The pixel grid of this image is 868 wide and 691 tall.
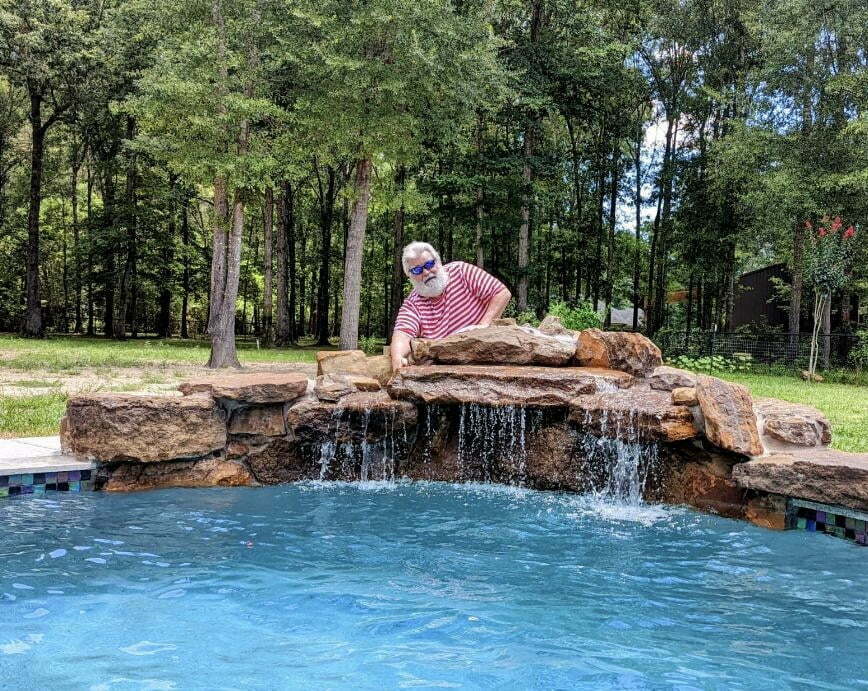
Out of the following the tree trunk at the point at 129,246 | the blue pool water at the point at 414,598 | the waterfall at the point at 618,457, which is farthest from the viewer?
the tree trunk at the point at 129,246

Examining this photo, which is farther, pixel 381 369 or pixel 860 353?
pixel 860 353

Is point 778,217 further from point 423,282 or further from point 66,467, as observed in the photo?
point 66,467

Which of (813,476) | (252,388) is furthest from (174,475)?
(813,476)

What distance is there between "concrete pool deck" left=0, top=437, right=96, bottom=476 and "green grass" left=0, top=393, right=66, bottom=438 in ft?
2.10

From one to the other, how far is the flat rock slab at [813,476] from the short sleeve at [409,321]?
145 inches

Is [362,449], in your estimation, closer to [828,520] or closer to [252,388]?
[252,388]

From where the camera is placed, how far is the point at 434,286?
7715 mm

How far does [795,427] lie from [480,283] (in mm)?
3489

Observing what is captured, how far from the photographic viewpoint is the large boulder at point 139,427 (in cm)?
595

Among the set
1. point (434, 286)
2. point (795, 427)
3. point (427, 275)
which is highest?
point (427, 275)

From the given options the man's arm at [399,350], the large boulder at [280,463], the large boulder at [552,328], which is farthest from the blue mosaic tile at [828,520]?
the large boulder at [280,463]

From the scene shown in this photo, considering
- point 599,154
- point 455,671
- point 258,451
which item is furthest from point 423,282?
point 599,154

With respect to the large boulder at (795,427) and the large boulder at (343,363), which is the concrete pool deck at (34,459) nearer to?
the large boulder at (343,363)

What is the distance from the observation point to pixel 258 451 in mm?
6715
